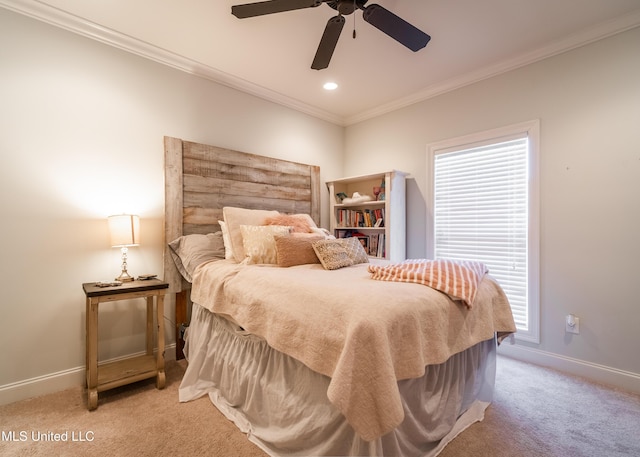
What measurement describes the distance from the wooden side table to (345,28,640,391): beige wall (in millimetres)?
3063

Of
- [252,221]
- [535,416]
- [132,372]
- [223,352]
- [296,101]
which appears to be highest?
[296,101]

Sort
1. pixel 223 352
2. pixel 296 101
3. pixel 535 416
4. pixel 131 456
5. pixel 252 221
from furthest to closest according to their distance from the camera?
pixel 296 101, pixel 252 221, pixel 223 352, pixel 535 416, pixel 131 456

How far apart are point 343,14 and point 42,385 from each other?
3100mm

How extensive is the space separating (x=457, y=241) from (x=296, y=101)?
2423 millimetres

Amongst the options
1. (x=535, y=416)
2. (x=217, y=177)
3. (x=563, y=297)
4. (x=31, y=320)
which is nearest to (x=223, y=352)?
(x=31, y=320)

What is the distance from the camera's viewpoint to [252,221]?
104 inches

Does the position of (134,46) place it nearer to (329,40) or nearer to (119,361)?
(329,40)

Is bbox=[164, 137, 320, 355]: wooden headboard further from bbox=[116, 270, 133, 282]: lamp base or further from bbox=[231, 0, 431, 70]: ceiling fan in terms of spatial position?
bbox=[231, 0, 431, 70]: ceiling fan

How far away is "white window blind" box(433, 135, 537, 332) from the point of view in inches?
104

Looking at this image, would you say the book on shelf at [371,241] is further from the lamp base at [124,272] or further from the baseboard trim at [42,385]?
the baseboard trim at [42,385]

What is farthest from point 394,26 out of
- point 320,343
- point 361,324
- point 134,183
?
point 134,183

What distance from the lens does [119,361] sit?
219 cm

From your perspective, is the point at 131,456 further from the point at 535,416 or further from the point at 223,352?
the point at 535,416

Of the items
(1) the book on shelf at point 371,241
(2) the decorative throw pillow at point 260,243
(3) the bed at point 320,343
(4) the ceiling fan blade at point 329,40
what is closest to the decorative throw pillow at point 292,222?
(3) the bed at point 320,343
